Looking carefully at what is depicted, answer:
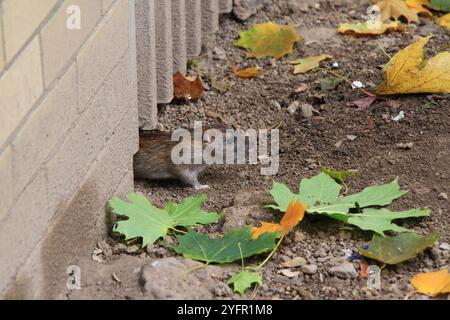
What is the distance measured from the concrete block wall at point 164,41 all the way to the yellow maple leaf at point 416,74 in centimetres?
134

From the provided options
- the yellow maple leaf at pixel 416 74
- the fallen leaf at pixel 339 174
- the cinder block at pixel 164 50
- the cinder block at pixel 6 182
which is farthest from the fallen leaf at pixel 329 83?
the cinder block at pixel 6 182

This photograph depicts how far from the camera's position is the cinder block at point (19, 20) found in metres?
3.66

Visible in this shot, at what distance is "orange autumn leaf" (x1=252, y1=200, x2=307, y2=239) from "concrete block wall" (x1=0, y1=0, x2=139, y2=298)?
76cm

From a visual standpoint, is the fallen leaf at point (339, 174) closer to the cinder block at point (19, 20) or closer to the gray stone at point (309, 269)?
the gray stone at point (309, 269)

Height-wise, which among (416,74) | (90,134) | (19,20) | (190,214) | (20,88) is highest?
(19,20)

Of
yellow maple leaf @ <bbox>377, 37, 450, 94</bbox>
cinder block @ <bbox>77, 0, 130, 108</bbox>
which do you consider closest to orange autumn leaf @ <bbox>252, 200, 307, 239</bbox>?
cinder block @ <bbox>77, 0, 130, 108</bbox>

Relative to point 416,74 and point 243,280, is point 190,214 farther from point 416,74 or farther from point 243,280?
point 416,74

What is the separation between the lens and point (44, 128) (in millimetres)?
4004

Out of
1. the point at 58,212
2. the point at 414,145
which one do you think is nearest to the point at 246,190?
the point at 414,145

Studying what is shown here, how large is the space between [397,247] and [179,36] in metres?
2.44

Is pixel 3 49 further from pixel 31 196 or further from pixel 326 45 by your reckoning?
pixel 326 45

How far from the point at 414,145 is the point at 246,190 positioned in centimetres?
99

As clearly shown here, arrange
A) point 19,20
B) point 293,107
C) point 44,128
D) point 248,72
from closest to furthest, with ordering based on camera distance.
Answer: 1. point 19,20
2. point 44,128
3. point 293,107
4. point 248,72

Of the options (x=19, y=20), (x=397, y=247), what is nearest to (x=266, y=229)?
(x=397, y=247)
